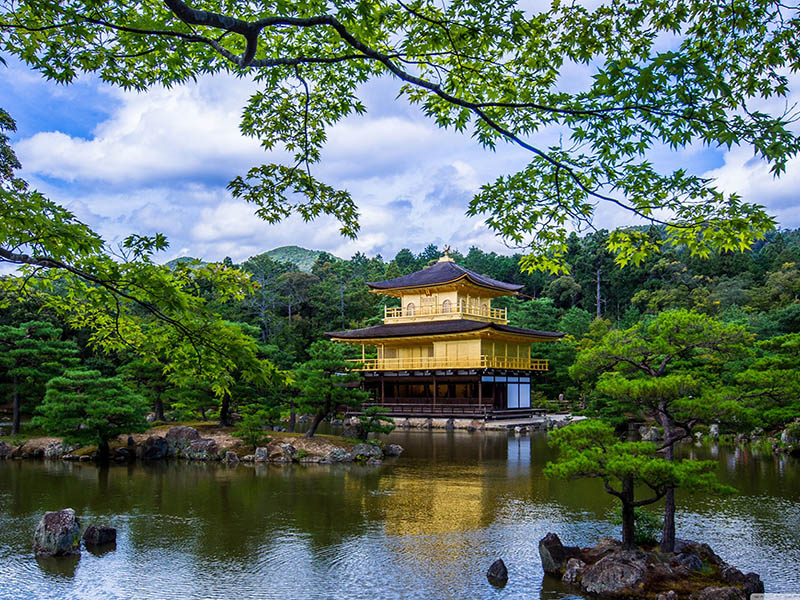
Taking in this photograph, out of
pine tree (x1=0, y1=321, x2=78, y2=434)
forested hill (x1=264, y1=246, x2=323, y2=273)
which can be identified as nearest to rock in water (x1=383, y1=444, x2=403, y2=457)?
pine tree (x1=0, y1=321, x2=78, y2=434)

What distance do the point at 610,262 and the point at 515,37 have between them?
46.3 meters

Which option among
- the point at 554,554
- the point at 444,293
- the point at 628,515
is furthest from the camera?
the point at 444,293

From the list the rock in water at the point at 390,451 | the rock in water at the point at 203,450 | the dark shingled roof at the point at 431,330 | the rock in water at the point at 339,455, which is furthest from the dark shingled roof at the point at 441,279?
the rock in water at the point at 203,450

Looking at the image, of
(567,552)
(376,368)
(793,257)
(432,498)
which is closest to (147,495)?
(432,498)

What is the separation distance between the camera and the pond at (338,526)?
6.56 metres

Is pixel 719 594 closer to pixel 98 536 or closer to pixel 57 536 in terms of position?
pixel 98 536

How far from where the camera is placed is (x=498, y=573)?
260 inches

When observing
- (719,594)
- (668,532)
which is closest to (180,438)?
(668,532)

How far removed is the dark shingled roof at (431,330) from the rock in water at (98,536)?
20.2m

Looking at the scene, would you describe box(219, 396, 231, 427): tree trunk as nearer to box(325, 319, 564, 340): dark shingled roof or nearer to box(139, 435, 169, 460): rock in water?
box(139, 435, 169, 460): rock in water

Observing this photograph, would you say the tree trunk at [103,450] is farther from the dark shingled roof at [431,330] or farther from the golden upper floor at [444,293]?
the golden upper floor at [444,293]

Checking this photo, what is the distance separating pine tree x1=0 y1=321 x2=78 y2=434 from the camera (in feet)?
57.7

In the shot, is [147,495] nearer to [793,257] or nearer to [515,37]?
[515,37]

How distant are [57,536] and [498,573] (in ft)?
17.1
